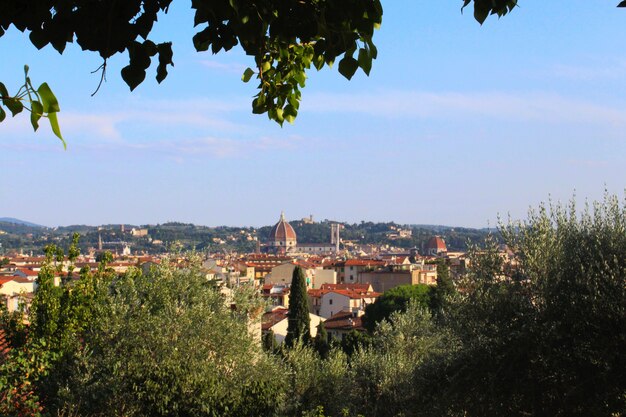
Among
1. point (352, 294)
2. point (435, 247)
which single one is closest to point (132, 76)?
point (352, 294)

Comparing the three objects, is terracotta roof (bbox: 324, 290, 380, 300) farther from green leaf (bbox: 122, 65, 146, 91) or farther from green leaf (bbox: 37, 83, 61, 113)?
green leaf (bbox: 37, 83, 61, 113)

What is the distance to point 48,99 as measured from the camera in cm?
195

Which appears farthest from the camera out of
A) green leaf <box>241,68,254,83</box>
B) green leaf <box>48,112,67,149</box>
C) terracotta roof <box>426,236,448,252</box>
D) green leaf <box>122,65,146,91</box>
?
terracotta roof <box>426,236,448,252</box>

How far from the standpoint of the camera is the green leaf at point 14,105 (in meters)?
2.12

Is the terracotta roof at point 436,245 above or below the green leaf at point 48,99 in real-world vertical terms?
below

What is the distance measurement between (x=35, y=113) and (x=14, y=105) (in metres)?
0.16

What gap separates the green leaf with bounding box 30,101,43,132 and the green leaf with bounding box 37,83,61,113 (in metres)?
0.05

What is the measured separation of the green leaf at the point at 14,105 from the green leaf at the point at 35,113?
0.35 ft

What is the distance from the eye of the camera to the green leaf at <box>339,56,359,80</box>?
2.72 metres

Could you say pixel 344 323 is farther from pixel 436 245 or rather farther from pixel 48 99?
pixel 436 245

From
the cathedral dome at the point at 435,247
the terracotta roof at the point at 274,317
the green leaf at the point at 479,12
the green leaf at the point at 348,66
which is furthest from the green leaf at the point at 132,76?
the cathedral dome at the point at 435,247

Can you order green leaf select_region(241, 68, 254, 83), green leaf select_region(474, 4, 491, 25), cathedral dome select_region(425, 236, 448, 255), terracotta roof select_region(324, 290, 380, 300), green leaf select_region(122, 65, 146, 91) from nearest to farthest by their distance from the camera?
1. green leaf select_region(122, 65, 146, 91)
2. green leaf select_region(474, 4, 491, 25)
3. green leaf select_region(241, 68, 254, 83)
4. terracotta roof select_region(324, 290, 380, 300)
5. cathedral dome select_region(425, 236, 448, 255)

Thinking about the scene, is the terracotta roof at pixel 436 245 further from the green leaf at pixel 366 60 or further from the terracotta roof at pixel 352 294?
the green leaf at pixel 366 60

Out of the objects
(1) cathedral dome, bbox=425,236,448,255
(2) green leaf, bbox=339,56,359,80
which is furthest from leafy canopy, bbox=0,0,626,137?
(1) cathedral dome, bbox=425,236,448,255
